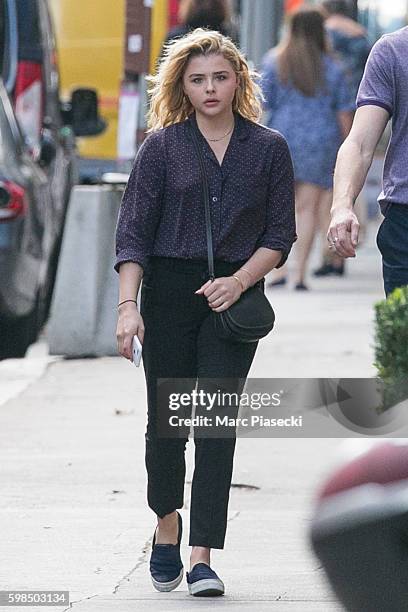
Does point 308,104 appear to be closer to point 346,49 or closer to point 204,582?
Result: point 346,49

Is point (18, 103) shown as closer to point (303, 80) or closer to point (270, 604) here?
point (303, 80)

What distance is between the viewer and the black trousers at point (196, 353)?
5.39 m

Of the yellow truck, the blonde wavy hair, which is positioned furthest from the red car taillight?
the yellow truck

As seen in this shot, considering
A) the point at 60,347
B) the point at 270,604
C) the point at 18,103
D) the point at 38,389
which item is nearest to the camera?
the point at 270,604

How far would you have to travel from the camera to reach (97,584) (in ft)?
18.0

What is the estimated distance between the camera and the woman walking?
5.38 meters

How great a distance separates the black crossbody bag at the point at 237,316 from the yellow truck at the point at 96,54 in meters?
13.0

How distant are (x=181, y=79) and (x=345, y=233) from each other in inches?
27.6

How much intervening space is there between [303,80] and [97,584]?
28.0 feet

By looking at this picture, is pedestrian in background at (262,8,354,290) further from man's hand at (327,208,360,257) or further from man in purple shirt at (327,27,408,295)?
man's hand at (327,208,360,257)

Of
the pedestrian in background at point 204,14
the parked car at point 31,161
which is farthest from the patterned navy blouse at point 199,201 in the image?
the pedestrian in background at point 204,14

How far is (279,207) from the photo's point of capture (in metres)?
5.46

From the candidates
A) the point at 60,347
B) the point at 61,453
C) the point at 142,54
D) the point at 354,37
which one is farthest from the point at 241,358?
the point at 354,37

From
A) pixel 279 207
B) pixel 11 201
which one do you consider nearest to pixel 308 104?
pixel 11 201
